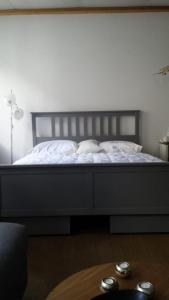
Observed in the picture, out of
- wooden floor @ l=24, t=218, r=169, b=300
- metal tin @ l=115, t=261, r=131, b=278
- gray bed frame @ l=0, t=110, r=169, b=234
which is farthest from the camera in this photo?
gray bed frame @ l=0, t=110, r=169, b=234

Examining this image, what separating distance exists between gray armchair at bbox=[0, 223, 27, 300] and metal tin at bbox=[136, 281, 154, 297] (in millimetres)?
643

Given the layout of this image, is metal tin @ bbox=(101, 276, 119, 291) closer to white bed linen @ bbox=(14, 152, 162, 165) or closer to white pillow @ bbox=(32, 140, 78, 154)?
white bed linen @ bbox=(14, 152, 162, 165)

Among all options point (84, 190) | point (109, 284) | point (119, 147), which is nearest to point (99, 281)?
point (109, 284)

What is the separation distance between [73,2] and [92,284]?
379 centimetres

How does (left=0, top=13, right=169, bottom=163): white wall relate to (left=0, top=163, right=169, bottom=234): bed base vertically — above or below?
above

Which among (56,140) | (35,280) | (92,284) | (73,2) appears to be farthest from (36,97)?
(92,284)

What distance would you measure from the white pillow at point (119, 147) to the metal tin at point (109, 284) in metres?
2.55

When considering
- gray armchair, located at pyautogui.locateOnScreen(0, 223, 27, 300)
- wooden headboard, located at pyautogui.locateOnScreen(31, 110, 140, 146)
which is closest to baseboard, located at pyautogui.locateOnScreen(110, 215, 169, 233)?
gray armchair, located at pyautogui.locateOnScreen(0, 223, 27, 300)

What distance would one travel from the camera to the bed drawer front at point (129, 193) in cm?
252

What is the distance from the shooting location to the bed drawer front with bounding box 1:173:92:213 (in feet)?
8.27

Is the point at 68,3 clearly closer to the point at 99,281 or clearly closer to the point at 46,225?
the point at 46,225

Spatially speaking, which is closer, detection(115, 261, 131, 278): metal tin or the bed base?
detection(115, 261, 131, 278): metal tin

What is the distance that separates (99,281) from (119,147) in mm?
2696

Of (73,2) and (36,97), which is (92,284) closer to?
(36,97)
